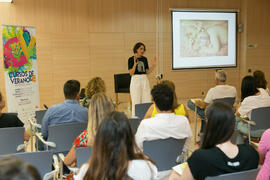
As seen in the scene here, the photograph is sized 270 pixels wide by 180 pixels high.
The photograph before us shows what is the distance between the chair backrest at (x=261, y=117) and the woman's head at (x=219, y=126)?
2.14 meters

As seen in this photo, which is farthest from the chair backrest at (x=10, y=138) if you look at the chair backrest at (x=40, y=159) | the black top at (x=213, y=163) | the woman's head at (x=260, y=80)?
the woman's head at (x=260, y=80)

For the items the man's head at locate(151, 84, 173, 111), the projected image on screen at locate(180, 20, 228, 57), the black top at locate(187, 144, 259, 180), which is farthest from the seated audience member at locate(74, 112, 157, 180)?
the projected image on screen at locate(180, 20, 228, 57)

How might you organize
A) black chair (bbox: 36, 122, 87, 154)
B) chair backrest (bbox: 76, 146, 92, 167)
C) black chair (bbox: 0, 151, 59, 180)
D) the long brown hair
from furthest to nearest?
black chair (bbox: 36, 122, 87, 154)
chair backrest (bbox: 76, 146, 92, 167)
black chair (bbox: 0, 151, 59, 180)
the long brown hair

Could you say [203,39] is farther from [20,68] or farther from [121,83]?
[20,68]

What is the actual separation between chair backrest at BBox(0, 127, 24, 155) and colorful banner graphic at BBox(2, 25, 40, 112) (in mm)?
2377

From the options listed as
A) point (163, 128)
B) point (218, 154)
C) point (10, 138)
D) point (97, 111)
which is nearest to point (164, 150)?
point (163, 128)

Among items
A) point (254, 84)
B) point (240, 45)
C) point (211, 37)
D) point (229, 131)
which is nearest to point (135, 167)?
point (229, 131)

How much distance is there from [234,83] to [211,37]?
166cm

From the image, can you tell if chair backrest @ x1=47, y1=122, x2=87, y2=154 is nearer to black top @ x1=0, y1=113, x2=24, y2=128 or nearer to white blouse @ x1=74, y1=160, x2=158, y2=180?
black top @ x1=0, y1=113, x2=24, y2=128

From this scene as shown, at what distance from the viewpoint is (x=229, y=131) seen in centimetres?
195

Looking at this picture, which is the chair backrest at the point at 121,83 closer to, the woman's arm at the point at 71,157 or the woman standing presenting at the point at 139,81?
the woman standing presenting at the point at 139,81

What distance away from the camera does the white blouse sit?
170 cm

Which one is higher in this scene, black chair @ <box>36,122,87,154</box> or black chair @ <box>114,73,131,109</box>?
black chair @ <box>114,73,131,109</box>

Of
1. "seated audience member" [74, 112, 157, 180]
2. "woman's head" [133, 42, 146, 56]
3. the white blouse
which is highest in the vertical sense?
"woman's head" [133, 42, 146, 56]
